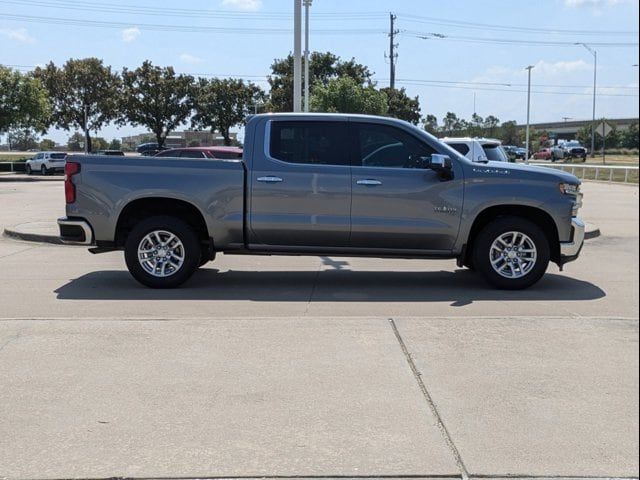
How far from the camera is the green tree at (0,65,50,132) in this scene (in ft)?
134

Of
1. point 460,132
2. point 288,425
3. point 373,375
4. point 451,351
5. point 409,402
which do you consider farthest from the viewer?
point 460,132

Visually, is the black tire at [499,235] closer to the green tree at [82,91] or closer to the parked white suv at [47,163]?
the parked white suv at [47,163]

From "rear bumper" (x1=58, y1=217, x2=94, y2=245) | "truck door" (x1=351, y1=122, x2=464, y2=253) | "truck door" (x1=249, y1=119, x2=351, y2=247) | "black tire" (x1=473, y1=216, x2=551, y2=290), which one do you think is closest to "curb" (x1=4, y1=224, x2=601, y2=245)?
"rear bumper" (x1=58, y1=217, x2=94, y2=245)

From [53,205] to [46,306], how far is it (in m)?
14.5

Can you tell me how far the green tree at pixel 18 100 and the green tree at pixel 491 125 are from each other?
83.5 meters

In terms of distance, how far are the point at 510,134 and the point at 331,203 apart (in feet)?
358

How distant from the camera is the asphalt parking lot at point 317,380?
3852mm

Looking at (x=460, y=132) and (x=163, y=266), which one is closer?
(x=163, y=266)

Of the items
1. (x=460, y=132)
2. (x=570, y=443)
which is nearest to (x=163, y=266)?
(x=570, y=443)

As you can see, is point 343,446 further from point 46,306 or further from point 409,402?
point 46,306

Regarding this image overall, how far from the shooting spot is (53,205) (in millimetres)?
20875

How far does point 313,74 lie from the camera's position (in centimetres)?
6297

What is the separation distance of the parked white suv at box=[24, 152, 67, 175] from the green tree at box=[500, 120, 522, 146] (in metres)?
79.3

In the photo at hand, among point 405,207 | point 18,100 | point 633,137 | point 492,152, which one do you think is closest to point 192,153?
point 492,152
